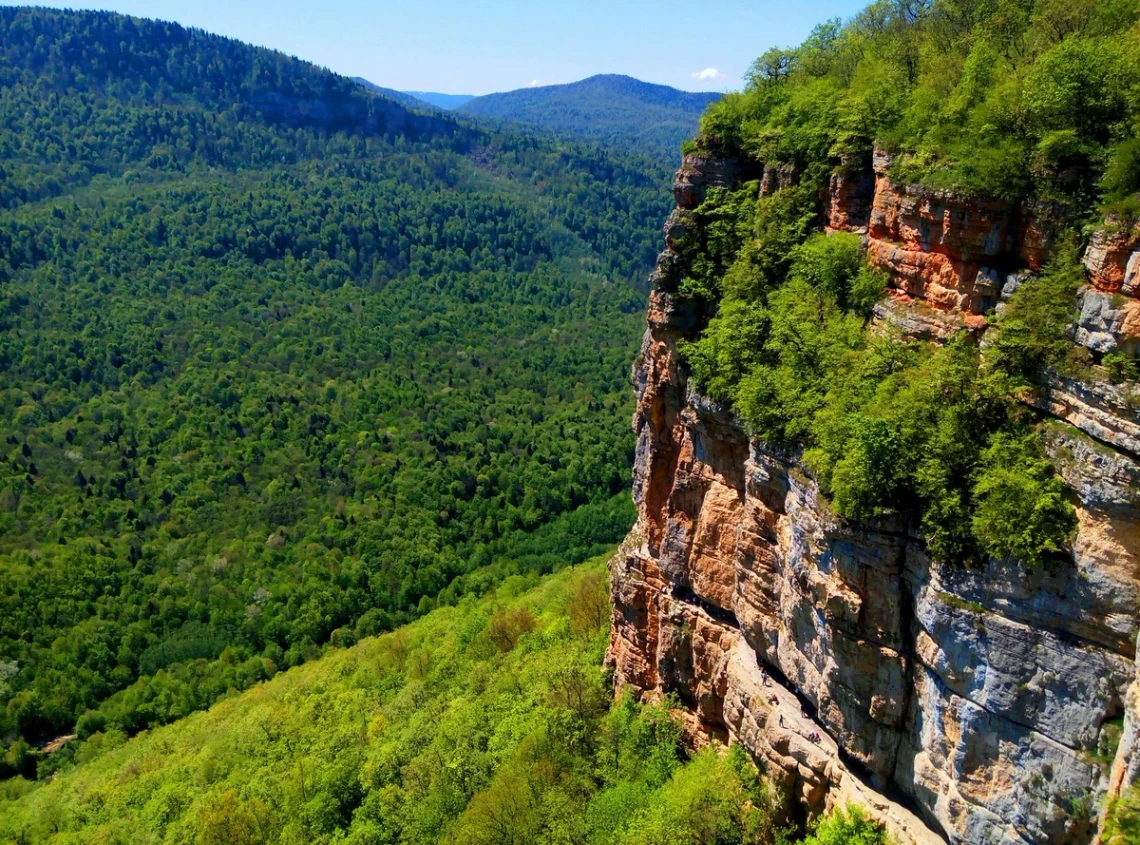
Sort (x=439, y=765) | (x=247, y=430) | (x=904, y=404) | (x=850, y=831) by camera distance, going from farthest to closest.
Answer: (x=247, y=430) → (x=439, y=765) → (x=850, y=831) → (x=904, y=404)

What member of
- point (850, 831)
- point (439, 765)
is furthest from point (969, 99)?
point (439, 765)

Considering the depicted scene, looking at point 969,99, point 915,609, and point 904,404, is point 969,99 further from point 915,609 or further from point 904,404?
point 915,609

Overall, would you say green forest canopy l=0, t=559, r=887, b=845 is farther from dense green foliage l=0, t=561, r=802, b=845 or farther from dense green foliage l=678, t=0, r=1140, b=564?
dense green foliage l=678, t=0, r=1140, b=564

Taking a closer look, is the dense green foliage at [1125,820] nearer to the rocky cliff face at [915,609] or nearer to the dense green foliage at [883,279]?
the rocky cliff face at [915,609]

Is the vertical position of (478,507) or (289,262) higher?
(289,262)

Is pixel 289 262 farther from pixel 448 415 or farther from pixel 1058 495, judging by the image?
pixel 1058 495

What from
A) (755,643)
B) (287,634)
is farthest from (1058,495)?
(287,634)

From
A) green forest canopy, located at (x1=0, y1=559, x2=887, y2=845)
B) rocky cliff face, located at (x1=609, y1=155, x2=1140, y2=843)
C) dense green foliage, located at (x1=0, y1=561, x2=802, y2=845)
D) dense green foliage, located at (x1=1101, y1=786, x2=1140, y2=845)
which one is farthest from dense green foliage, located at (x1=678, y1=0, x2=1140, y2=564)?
dense green foliage, located at (x1=0, y1=561, x2=802, y2=845)
